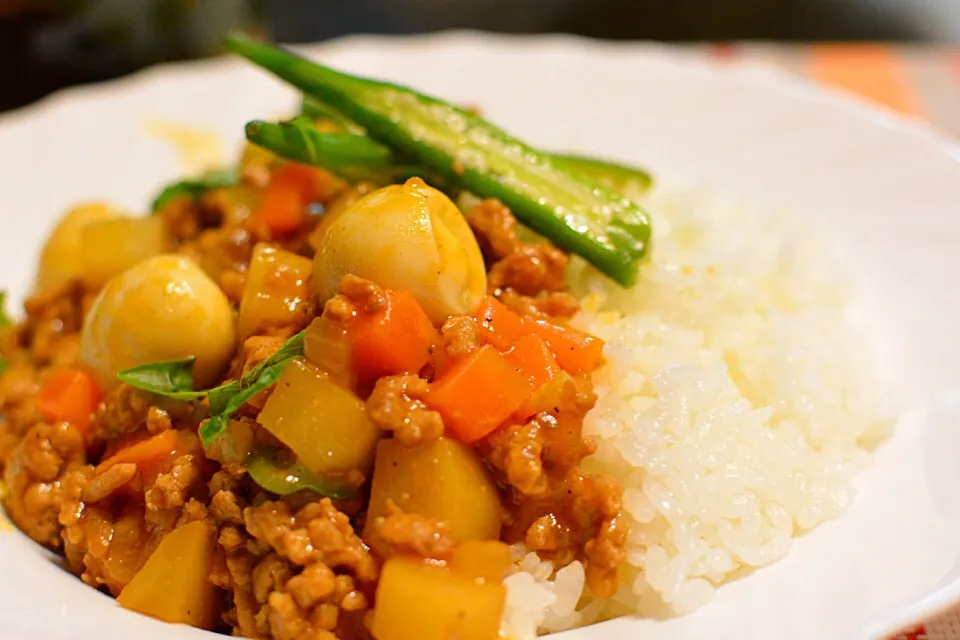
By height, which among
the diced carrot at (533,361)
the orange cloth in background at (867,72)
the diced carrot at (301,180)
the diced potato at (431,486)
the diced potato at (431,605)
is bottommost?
the orange cloth in background at (867,72)

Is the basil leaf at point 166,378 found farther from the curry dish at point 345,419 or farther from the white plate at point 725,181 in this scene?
the white plate at point 725,181

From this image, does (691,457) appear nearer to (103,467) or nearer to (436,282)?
(436,282)

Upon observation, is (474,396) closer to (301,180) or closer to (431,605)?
(431,605)

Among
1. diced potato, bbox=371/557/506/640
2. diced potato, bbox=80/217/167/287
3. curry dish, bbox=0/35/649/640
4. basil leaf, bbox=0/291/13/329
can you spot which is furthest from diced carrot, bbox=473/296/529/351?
basil leaf, bbox=0/291/13/329

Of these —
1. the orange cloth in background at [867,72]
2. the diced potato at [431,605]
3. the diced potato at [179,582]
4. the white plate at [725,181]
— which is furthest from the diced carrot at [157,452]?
the orange cloth in background at [867,72]

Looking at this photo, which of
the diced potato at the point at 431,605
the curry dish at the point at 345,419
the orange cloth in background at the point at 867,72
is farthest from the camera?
the orange cloth in background at the point at 867,72

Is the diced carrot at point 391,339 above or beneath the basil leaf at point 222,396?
above
